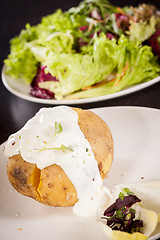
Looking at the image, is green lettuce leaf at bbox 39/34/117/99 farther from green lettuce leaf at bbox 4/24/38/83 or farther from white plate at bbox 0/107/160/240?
white plate at bbox 0/107/160/240

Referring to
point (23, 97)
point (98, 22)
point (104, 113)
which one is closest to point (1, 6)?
point (98, 22)

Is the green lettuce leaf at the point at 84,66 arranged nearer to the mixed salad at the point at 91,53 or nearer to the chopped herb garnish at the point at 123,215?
the mixed salad at the point at 91,53

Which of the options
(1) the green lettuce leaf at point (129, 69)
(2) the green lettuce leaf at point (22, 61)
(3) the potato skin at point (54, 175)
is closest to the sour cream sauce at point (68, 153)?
(3) the potato skin at point (54, 175)

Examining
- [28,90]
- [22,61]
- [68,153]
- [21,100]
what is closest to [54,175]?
[68,153]

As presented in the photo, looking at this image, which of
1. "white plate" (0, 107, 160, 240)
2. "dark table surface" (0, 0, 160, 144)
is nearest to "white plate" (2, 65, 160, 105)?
"dark table surface" (0, 0, 160, 144)

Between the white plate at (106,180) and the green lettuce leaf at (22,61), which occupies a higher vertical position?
the green lettuce leaf at (22,61)

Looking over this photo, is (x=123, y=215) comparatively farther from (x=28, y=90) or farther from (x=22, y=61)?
(x=22, y=61)
